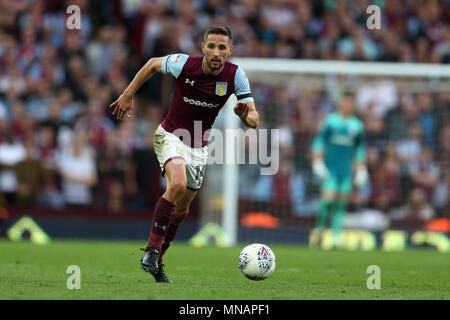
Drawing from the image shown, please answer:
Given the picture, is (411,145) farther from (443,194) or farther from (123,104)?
(123,104)

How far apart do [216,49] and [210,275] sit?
2452 millimetres

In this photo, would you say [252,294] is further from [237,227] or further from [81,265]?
[237,227]

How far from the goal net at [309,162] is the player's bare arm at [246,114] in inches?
320

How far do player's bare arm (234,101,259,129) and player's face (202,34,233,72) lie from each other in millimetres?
621

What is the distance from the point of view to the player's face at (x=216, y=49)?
823 cm

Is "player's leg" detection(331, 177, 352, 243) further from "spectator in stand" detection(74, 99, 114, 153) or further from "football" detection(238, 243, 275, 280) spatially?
"football" detection(238, 243, 275, 280)

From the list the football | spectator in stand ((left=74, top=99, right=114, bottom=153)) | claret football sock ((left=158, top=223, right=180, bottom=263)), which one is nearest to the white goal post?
spectator in stand ((left=74, top=99, right=114, bottom=153))

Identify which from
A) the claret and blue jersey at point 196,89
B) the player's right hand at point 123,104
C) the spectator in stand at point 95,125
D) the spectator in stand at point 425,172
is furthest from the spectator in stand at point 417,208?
the player's right hand at point 123,104

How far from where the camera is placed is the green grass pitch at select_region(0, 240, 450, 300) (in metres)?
7.14

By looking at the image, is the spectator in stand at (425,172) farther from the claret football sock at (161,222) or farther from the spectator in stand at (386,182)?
the claret football sock at (161,222)

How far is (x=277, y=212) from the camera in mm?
16109

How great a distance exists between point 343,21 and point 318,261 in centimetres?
915

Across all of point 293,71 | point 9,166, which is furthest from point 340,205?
point 9,166

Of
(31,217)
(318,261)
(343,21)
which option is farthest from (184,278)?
(343,21)
